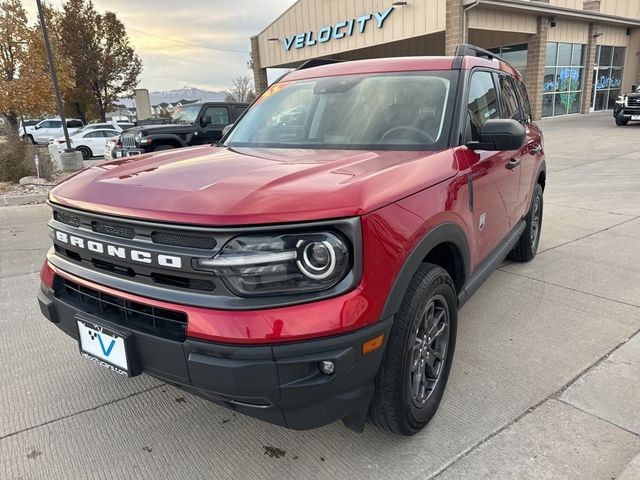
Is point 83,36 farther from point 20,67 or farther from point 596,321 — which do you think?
point 596,321

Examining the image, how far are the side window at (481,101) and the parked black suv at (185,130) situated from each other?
6.76 metres

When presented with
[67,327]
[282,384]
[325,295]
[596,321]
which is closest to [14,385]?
[67,327]

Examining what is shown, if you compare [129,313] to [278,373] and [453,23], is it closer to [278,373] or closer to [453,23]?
[278,373]

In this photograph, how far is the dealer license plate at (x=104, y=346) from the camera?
6.50ft

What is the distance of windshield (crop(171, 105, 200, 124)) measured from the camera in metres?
11.0

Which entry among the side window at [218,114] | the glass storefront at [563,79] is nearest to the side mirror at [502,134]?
the side window at [218,114]

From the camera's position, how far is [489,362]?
308 cm

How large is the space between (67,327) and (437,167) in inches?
77.5

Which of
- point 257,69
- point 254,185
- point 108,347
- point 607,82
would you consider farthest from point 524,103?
point 607,82

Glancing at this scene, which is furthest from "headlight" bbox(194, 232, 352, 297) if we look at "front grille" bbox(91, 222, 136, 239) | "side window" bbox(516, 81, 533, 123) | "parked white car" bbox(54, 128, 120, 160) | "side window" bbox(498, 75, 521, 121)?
"parked white car" bbox(54, 128, 120, 160)

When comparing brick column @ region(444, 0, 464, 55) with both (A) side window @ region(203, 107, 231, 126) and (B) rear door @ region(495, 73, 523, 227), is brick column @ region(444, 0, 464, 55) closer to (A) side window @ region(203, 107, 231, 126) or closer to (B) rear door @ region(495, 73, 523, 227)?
(A) side window @ region(203, 107, 231, 126)

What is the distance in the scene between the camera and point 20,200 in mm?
8758

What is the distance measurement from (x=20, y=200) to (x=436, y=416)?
8848 mm

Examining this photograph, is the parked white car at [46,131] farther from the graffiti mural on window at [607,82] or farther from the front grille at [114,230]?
the graffiti mural on window at [607,82]
